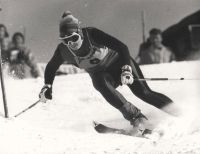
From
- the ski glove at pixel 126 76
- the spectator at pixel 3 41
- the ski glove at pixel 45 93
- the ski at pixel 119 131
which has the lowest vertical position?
the ski at pixel 119 131

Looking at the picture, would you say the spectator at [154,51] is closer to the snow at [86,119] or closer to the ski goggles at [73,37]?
Answer: the snow at [86,119]

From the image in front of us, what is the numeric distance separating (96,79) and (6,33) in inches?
54.5

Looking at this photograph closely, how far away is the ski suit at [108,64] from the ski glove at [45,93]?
305mm

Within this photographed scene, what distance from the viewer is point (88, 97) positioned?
6980 millimetres

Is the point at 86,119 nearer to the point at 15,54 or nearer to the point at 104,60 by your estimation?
the point at 104,60

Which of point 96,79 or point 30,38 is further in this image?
point 30,38

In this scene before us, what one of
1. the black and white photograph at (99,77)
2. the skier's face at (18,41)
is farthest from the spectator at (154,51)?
the skier's face at (18,41)

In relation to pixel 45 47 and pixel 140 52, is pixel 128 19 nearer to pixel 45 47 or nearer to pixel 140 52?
pixel 140 52

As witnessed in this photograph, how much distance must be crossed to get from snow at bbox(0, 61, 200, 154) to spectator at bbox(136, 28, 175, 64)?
0.08 meters

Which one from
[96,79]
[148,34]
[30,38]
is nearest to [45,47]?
[30,38]

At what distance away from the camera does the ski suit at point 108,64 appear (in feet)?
19.7

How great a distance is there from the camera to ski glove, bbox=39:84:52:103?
20.8ft

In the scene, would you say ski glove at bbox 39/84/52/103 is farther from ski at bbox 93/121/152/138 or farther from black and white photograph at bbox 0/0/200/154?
ski at bbox 93/121/152/138

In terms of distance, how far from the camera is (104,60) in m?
6.11
